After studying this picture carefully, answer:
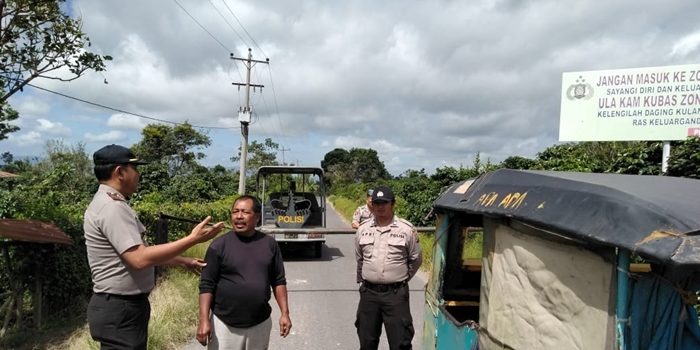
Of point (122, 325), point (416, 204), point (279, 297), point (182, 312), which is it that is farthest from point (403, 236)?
point (416, 204)

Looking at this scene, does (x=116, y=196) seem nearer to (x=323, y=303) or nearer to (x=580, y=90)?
(x=323, y=303)

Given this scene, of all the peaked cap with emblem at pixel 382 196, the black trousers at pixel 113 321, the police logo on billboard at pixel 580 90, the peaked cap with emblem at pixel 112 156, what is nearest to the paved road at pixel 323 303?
the peaked cap with emblem at pixel 382 196

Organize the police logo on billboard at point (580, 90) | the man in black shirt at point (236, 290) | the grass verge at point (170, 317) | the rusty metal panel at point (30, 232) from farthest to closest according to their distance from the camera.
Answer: the police logo on billboard at point (580, 90), the grass verge at point (170, 317), the rusty metal panel at point (30, 232), the man in black shirt at point (236, 290)

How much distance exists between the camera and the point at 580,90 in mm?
9781

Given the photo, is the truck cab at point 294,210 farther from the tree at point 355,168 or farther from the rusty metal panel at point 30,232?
the tree at point 355,168

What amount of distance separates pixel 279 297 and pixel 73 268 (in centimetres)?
407

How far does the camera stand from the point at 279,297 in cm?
363

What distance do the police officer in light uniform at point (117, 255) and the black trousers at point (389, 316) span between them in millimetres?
1695

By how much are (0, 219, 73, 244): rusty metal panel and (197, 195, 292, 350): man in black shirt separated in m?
2.25

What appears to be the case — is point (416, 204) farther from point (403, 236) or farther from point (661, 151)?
point (403, 236)

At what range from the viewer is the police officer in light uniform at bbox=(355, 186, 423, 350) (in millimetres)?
4184

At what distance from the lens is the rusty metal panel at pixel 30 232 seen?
4.60 meters

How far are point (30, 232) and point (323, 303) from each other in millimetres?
4397

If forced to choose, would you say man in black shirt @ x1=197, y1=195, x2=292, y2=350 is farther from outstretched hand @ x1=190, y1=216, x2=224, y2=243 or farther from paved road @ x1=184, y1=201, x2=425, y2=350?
paved road @ x1=184, y1=201, x2=425, y2=350
